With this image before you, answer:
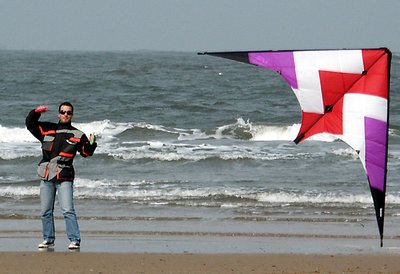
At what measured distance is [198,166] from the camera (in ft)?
58.5

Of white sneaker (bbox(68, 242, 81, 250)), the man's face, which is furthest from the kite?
white sneaker (bbox(68, 242, 81, 250))

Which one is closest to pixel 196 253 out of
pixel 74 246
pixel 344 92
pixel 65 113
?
pixel 74 246

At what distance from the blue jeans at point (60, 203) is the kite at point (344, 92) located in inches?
87.7

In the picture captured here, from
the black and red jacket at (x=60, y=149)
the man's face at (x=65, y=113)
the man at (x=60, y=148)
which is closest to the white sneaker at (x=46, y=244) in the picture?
the man at (x=60, y=148)

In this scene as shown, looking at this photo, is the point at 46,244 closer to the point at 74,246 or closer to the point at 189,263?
the point at 74,246

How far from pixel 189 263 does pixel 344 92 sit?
2150 mm

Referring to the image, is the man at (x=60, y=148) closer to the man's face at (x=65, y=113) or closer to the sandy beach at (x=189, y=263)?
the man's face at (x=65, y=113)

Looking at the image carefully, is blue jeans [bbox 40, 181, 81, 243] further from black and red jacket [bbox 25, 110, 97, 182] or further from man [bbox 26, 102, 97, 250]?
black and red jacket [bbox 25, 110, 97, 182]

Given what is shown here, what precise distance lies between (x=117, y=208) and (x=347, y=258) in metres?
4.87

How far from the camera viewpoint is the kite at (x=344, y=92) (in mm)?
6648

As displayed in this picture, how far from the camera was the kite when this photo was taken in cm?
665

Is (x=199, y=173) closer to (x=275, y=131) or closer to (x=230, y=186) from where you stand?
(x=230, y=186)

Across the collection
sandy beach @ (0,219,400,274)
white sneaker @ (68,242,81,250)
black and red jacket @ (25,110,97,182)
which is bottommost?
sandy beach @ (0,219,400,274)

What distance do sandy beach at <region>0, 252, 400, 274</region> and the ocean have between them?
2.07 metres
